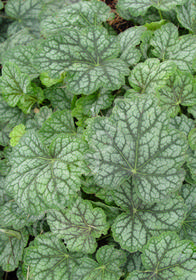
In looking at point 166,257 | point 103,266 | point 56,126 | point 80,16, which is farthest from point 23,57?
point 166,257

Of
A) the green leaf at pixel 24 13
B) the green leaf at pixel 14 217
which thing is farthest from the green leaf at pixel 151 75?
the green leaf at pixel 24 13

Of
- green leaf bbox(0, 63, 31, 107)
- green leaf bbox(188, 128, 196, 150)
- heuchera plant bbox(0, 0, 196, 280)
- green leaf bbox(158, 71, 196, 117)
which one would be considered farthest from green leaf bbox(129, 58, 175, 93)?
green leaf bbox(0, 63, 31, 107)

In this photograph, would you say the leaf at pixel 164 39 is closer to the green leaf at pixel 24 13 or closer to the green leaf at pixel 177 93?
the green leaf at pixel 177 93

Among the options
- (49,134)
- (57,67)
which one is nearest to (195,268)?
(49,134)

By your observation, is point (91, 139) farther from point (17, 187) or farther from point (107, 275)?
point (107, 275)

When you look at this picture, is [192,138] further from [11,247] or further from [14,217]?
[11,247]

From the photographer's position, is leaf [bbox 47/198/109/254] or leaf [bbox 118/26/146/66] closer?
leaf [bbox 47/198/109/254]

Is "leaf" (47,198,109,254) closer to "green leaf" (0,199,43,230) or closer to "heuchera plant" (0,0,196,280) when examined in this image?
"heuchera plant" (0,0,196,280)
